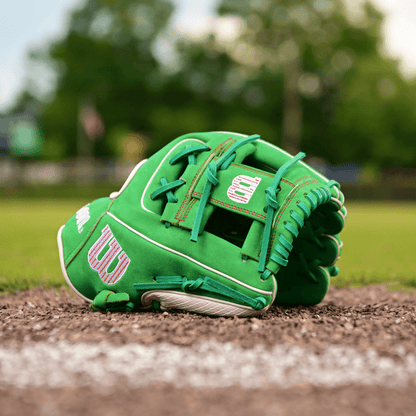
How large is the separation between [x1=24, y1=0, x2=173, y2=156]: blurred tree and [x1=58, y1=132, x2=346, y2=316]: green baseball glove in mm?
28838

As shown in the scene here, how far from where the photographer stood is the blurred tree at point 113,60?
29062 mm

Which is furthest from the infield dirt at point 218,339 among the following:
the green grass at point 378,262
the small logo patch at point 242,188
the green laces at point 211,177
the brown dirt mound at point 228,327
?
the green grass at point 378,262

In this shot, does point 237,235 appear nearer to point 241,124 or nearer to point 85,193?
point 85,193

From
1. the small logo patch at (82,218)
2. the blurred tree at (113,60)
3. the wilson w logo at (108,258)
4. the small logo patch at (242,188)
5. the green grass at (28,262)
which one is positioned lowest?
the green grass at (28,262)

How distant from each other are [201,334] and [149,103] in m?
30.2

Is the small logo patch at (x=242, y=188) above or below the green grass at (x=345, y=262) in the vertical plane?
above

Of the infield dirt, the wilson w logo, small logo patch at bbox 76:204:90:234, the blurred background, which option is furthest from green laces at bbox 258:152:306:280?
the blurred background

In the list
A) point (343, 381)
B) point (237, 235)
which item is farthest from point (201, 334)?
point (237, 235)

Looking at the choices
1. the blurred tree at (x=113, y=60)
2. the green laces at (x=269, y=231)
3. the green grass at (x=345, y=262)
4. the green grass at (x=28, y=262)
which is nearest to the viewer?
the green laces at (x=269, y=231)

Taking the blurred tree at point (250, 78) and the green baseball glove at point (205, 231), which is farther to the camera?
the blurred tree at point (250, 78)

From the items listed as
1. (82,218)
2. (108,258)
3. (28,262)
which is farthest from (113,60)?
(108,258)

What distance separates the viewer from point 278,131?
92.1ft

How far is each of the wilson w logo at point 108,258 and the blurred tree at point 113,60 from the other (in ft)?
94.9

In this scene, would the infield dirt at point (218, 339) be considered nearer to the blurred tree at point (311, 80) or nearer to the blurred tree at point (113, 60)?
the blurred tree at point (311, 80)
